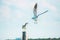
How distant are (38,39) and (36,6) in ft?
176

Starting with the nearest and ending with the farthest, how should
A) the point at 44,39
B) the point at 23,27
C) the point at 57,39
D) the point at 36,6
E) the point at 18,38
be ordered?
the point at 36,6 < the point at 23,27 < the point at 18,38 < the point at 57,39 < the point at 44,39

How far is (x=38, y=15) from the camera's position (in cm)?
6838

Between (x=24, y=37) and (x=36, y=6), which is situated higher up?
(x=36, y=6)

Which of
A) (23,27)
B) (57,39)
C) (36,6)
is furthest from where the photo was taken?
(57,39)

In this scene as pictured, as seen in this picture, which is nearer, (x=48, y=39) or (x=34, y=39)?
(x=48, y=39)

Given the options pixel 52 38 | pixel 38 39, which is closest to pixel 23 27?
pixel 52 38

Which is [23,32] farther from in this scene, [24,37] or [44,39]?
[44,39]

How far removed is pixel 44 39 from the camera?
11438cm

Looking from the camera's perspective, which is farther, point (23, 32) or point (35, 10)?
point (23, 32)

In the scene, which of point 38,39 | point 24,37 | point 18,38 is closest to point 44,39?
point 38,39

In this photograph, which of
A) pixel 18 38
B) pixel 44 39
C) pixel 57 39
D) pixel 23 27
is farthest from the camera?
pixel 44 39

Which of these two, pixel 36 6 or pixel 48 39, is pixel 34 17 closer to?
pixel 36 6

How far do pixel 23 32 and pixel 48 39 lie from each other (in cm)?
3334

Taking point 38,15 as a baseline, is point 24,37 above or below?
below
